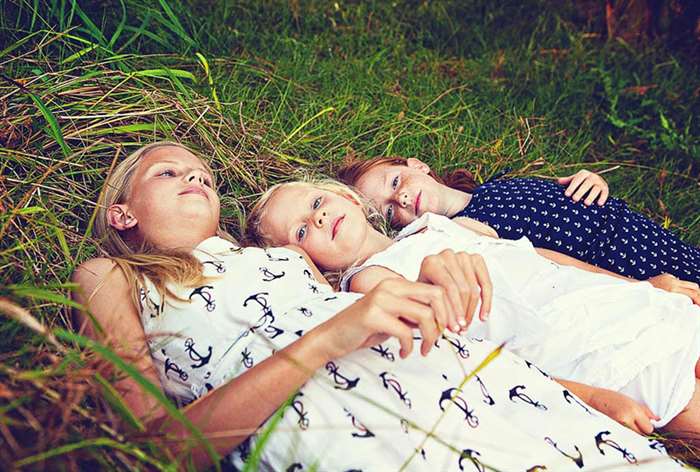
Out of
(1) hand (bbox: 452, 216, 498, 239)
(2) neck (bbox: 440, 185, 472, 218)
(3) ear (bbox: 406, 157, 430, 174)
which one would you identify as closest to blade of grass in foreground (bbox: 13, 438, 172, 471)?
(1) hand (bbox: 452, 216, 498, 239)

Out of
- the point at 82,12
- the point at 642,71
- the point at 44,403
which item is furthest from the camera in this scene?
the point at 642,71

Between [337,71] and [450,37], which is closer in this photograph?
[337,71]

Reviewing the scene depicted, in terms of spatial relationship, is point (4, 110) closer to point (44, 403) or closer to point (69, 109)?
point (69, 109)

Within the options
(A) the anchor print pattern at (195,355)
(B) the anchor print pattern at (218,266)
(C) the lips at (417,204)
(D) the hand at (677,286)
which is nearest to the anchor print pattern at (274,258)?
(B) the anchor print pattern at (218,266)

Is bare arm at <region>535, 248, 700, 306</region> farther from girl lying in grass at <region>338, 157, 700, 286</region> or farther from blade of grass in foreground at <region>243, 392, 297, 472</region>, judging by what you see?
blade of grass in foreground at <region>243, 392, 297, 472</region>

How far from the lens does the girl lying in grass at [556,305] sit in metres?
2.11

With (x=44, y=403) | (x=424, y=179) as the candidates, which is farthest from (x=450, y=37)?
(x=44, y=403)

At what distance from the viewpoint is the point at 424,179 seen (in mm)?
3002

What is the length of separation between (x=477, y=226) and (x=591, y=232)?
18.9 inches

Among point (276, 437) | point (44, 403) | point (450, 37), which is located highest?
point (450, 37)

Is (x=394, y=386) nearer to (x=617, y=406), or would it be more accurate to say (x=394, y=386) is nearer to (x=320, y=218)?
(x=617, y=406)

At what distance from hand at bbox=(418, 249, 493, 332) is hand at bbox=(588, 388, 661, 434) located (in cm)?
66

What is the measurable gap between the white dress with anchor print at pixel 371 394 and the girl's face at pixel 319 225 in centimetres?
28

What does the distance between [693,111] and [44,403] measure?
3808mm
